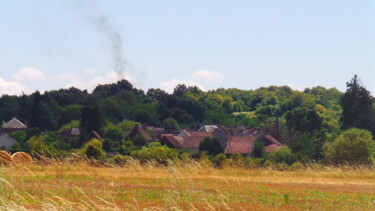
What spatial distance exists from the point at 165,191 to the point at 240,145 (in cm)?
6947

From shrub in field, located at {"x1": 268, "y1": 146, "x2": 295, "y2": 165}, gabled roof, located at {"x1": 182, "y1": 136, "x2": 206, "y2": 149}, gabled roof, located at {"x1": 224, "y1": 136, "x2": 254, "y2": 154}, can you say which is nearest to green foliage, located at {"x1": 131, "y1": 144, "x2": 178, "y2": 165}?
shrub in field, located at {"x1": 268, "y1": 146, "x2": 295, "y2": 165}

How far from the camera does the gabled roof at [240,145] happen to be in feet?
266

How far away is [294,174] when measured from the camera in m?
25.4

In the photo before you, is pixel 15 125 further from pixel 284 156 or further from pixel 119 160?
pixel 119 160

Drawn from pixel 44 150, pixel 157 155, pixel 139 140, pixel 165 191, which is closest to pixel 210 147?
pixel 139 140

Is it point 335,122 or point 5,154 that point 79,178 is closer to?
point 5,154

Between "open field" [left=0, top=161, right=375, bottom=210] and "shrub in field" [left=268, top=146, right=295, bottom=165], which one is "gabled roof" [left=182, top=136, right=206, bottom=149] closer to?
"shrub in field" [left=268, top=146, right=295, bottom=165]

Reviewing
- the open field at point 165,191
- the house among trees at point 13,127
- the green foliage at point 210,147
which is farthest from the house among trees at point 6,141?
the open field at point 165,191

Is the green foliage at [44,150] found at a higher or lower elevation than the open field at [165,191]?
higher

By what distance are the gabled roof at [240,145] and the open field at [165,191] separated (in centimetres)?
5583

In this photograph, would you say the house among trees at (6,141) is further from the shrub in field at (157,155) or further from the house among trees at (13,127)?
the shrub in field at (157,155)

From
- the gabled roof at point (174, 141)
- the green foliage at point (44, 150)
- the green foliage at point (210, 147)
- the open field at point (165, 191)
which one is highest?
the gabled roof at point (174, 141)

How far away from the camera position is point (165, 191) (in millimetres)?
14289

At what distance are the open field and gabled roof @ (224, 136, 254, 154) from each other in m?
55.8
